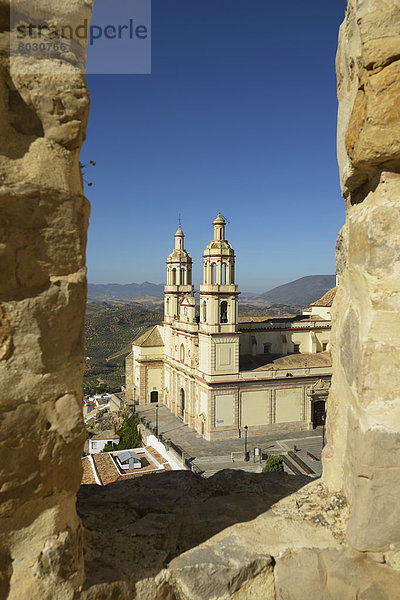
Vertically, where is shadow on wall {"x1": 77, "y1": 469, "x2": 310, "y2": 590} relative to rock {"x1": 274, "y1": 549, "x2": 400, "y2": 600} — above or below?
above

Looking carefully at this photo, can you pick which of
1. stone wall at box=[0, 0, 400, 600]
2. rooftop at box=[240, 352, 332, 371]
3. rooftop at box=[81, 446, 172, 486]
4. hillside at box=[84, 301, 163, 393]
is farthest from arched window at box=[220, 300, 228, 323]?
hillside at box=[84, 301, 163, 393]

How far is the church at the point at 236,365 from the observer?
2856cm

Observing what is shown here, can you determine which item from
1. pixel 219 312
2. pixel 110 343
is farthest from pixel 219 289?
pixel 110 343

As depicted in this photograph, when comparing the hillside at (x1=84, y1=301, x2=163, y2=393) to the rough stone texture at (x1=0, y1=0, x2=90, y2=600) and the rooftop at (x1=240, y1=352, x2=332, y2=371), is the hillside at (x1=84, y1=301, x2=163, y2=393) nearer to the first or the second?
the rooftop at (x1=240, y1=352, x2=332, y2=371)

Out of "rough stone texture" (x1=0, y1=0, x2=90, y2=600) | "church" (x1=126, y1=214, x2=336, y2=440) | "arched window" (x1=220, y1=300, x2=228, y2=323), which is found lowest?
"church" (x1=126, y1=214, x2=336, y2=440)

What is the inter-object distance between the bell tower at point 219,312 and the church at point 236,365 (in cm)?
6

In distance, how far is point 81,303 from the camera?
235 cm

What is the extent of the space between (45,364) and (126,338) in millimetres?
82970

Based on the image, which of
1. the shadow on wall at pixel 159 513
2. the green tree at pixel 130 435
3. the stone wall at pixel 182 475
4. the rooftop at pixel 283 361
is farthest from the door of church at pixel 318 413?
the stone wall at pixel 182 475

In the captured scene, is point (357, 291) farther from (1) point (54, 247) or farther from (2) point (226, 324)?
(2) point (226, 324)

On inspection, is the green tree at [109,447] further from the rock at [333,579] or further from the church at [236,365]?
the rock at [333,579]

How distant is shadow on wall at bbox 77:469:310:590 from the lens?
2625 millimetres

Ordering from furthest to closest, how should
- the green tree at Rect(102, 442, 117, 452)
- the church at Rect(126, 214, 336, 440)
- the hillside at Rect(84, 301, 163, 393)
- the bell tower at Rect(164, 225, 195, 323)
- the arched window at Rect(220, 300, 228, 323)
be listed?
the hillside at Rect(84, 301, 163, 393), the bell tower at Rect(164, 225, 195, 323), the arched window at Rect(220, 300, 228, 323), the church at Rect(126, 214, 336, 440), the green tree at Rect(102, 442, 117, 452)

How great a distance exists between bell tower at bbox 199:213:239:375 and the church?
0.06 m
